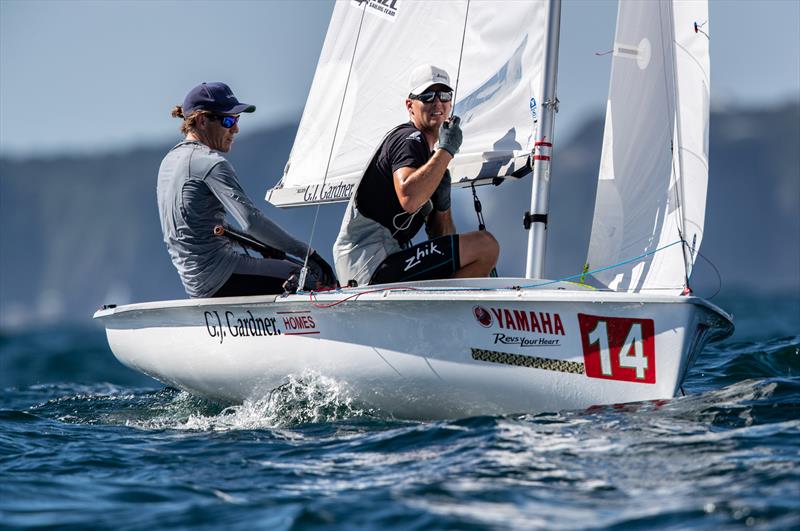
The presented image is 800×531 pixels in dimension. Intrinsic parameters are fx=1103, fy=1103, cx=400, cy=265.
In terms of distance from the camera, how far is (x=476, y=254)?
5.50 metres

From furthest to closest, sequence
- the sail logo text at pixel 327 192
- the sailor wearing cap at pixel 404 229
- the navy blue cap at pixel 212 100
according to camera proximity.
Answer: the sail logo text at pixel 327 192, the navy blue cap at pixel 212 100, the sailor wearing cap at pixel 404 229

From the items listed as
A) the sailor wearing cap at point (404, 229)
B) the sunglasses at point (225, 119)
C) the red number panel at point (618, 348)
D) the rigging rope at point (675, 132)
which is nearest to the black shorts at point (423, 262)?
the sailor wearing cap at point (404, 229)

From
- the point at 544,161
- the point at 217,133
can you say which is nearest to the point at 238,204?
the point at 217,133

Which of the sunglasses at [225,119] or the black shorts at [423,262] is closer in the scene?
the black shorts at [423,262]

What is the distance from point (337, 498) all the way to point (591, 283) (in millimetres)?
2382

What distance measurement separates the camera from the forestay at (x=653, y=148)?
5.41 m

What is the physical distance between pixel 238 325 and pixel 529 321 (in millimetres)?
1598

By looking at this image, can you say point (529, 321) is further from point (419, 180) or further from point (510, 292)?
point (419, 180)

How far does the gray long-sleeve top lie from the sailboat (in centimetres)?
22

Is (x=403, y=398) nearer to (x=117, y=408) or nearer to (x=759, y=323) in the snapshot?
(x=117, y=408)

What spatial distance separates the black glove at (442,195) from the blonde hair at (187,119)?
131cm

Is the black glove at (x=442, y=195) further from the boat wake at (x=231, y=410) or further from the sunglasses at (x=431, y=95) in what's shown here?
the boat wake at (x=231, y=410)

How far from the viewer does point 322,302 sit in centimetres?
534

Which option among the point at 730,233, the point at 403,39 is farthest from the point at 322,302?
the point at 730,233
